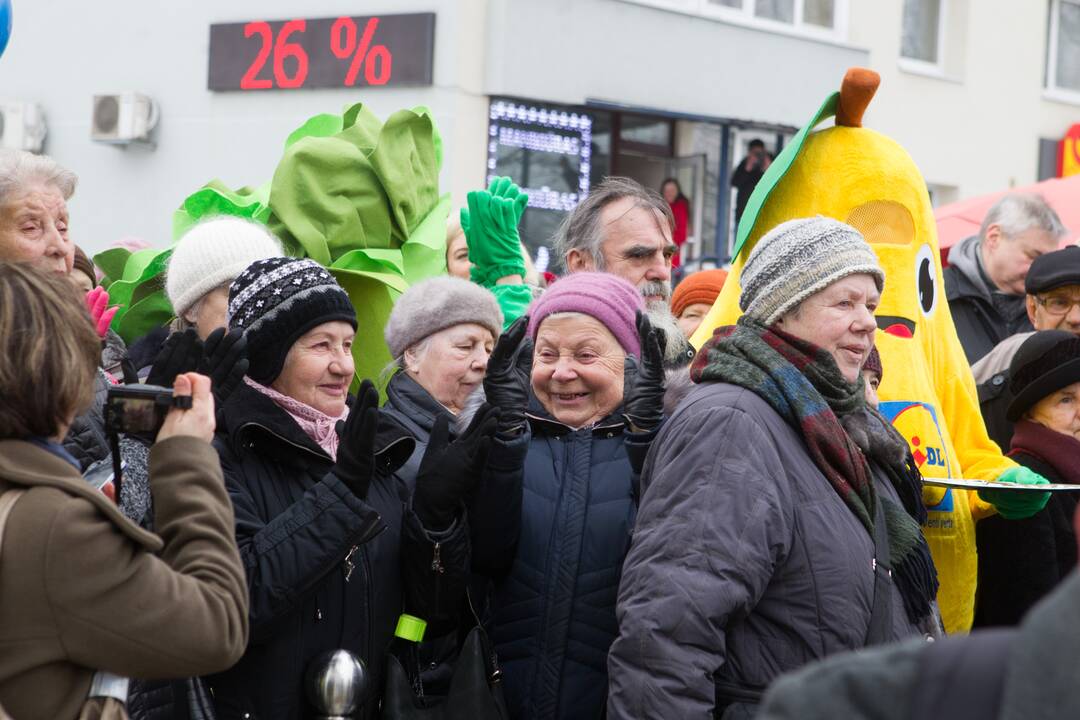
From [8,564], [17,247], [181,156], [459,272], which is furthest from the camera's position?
[181,156]

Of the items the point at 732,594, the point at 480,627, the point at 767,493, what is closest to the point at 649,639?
the point at 732,594

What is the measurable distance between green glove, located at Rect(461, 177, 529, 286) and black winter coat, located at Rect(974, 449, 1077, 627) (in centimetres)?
173

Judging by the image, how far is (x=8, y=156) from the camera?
12.1 feet

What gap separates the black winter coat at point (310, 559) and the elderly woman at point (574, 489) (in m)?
0.18

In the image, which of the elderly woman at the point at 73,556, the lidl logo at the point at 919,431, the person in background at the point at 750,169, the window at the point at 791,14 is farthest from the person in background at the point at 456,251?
the window at the point at 791,14

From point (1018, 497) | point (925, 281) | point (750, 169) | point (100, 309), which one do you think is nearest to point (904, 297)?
point (925, 281)

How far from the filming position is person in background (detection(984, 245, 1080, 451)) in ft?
15.8

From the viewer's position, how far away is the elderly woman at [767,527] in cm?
274

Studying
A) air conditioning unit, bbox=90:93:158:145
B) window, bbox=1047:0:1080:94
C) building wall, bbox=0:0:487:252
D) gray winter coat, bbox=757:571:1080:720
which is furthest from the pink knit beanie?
window, bbox=1047:0:1080:94

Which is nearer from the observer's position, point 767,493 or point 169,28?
point 767,493

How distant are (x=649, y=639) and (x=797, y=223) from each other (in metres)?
1.10

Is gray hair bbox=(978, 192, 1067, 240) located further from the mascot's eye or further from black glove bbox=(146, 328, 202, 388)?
Result: black glove bbox=(146, 328, 202, 388)

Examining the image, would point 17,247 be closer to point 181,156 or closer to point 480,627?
point 480,627

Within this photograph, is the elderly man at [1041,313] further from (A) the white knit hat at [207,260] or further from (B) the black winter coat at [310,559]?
(A) the white knit hat at [207,260]
